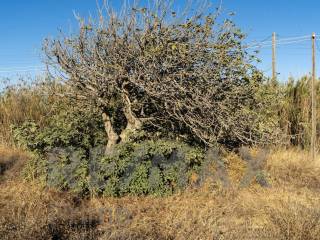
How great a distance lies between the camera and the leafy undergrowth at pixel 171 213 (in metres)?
4.55

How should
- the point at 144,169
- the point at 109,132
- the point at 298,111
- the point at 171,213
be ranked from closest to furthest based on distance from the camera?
the point at 171,213 < the point at 144,169 < the point at 109,132 < the point at 298,111

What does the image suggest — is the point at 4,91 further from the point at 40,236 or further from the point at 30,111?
the point at 40,236

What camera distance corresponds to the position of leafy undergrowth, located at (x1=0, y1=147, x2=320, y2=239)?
455 centimetres

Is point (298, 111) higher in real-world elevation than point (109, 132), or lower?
higher

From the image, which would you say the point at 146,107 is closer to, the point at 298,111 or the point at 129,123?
the point at 129,123

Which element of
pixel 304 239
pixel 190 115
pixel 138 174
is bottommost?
pixel 304 239

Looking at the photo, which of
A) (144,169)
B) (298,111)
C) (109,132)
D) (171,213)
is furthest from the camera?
(298,111)

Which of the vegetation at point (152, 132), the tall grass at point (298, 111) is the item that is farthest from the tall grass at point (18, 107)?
the tall grass at point (298, 111)

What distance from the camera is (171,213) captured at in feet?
18.6

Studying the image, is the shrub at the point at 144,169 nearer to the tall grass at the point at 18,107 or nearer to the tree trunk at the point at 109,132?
the tree trunk at the point at 109,132

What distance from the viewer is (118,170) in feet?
21.1

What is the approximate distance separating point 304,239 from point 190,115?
3.23m

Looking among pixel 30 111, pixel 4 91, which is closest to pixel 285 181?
pixel 30 111

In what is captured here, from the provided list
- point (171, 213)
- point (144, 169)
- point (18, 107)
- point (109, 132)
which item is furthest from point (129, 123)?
point (18, 107)
